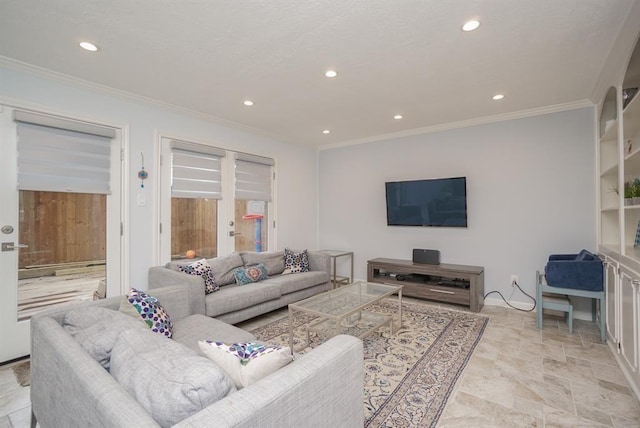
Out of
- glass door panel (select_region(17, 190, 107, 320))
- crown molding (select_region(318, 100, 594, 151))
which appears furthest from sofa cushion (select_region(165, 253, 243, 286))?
crown molding (select_region(318, 100, 594, 151))

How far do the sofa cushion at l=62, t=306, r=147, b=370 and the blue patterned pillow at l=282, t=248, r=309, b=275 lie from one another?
2.63 m

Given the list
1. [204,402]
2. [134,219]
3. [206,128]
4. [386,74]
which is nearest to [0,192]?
[134,219]

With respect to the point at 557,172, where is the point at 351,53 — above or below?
above

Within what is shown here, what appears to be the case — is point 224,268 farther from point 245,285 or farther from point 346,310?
point 346,310

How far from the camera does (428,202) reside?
4324 mm

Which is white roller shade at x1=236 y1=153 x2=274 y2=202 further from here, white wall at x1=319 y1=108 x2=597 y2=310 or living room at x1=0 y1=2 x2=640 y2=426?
white wall at x1=319 y1=108 x2=597 y2=310

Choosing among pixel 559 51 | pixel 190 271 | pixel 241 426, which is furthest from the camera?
pixel 190 271

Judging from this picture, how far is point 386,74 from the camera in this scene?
269 centimetres

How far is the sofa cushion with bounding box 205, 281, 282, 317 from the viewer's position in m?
2.90

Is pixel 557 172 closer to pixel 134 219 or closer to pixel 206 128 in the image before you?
pixel 206 128

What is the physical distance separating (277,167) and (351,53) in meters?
2.70

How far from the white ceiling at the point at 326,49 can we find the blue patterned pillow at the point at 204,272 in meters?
1.77

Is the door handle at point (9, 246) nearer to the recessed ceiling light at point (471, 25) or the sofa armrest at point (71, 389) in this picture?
the sofa armrest at point (71, 389)

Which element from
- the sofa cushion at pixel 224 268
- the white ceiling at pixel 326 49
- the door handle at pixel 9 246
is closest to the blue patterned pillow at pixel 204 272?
the sofa cushion at pixel 224 268
